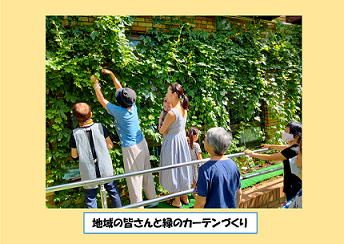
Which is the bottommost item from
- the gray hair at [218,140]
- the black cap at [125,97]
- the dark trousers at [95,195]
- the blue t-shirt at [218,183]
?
the dark trousers at [95,195]

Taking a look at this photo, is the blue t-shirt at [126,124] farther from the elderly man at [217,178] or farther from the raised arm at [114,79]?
the elderly man at [217,178]

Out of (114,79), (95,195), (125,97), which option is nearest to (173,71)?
(114,79)

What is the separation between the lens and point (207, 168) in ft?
5.83

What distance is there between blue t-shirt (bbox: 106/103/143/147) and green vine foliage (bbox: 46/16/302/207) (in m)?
0.49

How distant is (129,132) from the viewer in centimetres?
284

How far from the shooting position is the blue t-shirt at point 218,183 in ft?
5.76

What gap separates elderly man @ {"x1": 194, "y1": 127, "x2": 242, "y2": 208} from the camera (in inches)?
69.2

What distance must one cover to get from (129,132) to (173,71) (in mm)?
1572

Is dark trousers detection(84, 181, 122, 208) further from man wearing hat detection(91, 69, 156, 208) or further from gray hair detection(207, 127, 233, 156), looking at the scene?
gray hair detection(207, 127, 233, 156)

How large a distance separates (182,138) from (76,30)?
6.78 ft

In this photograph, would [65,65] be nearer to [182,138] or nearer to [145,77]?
[145,77]

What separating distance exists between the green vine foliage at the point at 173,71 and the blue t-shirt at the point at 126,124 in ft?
1.61

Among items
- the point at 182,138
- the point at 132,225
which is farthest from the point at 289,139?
the point at 132,225

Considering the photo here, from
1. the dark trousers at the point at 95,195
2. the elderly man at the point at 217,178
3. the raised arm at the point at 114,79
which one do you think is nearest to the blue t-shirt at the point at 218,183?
the elderly man at the point at 217,178
